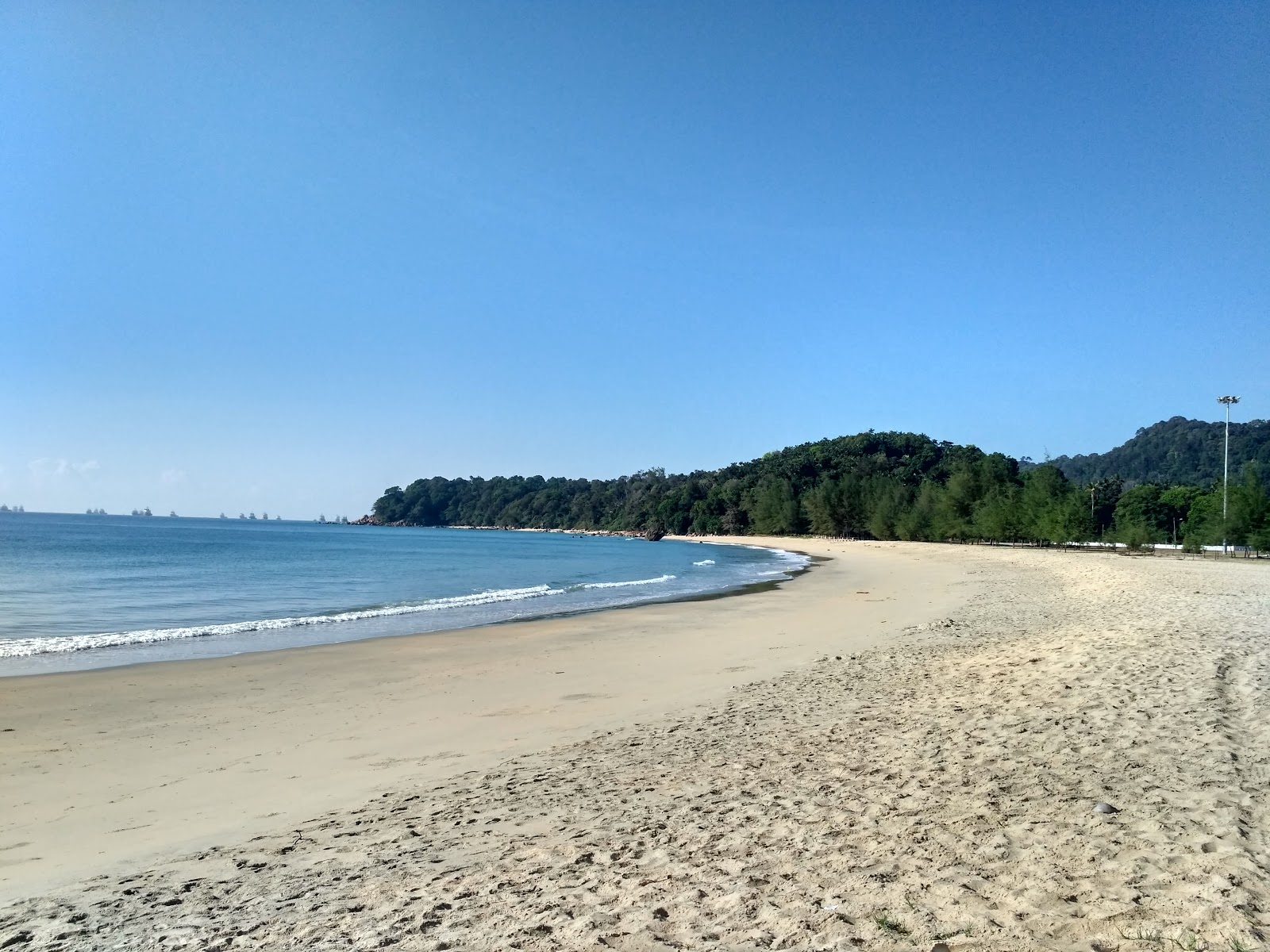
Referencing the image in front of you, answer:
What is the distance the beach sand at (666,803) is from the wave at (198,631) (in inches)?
199

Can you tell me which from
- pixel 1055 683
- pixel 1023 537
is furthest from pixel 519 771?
pixel 1023 537

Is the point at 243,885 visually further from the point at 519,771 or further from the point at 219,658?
the point at 219,658

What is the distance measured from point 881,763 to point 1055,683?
3.95 meters

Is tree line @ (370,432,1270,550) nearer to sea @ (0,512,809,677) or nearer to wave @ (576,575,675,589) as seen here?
sea @ (0,512,809,677)

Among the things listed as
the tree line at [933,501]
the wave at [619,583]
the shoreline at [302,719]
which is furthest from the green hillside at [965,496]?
the shoreline at [302,719]

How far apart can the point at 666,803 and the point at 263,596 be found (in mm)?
29396

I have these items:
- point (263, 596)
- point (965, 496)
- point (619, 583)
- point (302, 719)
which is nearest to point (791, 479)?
point (965, 496)

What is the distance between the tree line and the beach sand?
56.6 meters

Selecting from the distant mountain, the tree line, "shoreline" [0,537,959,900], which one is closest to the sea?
"shoreline" [0,537,959,900]

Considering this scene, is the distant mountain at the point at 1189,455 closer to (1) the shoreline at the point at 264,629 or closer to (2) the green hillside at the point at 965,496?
(2) the green hillside at the point at 965,496

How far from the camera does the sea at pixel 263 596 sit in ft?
61.6

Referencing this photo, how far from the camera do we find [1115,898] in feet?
13.6

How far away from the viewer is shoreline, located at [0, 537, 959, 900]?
22.8 feet

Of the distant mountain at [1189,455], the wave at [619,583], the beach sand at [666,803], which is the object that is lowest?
the wave at [619,583]
